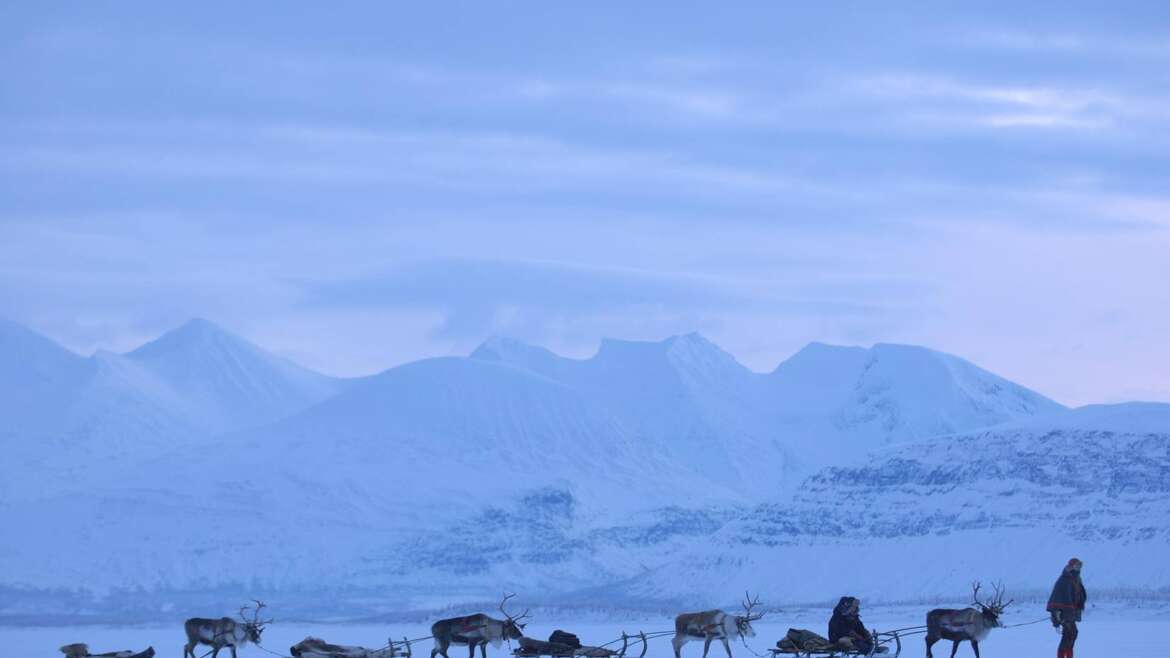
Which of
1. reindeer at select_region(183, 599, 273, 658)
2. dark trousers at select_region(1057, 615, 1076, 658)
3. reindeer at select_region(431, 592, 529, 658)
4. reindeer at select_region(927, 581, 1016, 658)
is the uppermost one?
reindeer at select_region(183, 599, 273, 658)

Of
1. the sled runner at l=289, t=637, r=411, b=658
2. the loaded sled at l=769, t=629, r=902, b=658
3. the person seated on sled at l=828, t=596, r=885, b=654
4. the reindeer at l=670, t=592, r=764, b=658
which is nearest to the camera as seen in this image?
the loaded sled at l=769, t=629, r=902, b=658

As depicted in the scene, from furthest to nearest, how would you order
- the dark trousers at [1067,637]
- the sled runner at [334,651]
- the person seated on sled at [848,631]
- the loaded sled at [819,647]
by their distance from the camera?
the sled runner at [334,651]
the person seated on sled at [848,631]
the loaded sled at [819,647]
the dark trousers at [1067,637]

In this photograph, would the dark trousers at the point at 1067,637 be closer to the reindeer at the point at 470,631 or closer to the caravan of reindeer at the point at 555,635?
the caravan of reindeer at the point at 555,635

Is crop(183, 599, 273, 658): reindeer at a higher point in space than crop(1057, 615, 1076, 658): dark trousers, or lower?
higher

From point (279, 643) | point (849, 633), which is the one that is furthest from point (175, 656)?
point (849, 633)

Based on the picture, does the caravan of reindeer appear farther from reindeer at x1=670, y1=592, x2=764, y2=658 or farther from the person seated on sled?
the person seated on sled

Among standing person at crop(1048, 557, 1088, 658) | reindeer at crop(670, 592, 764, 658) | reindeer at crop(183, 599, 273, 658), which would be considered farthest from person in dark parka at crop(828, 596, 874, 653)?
reindeer at crop(183, 599, 273, 658)

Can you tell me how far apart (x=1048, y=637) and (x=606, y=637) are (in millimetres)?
40110

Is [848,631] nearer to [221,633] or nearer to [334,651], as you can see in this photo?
[334,651]

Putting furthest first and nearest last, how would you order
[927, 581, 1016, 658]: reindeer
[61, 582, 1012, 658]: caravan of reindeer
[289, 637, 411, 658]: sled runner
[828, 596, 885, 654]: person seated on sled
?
[289, 637, 411, 658]: sled runner < [61, 582, 1012, 658]: caravan of reindeer < [927, 581, 1016, 658]: reindeer < [828, 596, 885, 654]: person seated on sled

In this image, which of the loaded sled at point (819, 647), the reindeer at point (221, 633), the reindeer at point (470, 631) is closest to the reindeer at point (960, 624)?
the loaded sled at point (819, 647)

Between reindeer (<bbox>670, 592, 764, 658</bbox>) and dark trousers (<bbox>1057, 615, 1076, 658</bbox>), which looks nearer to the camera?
dark trousers (<bbox>1057, 615, 1076, 658</bbox>)

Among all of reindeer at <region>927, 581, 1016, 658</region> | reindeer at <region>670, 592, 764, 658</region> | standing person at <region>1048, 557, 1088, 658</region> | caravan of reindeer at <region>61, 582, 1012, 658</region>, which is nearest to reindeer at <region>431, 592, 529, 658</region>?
caravan of reindeer at <region>61, 582, 1012, 658</region>

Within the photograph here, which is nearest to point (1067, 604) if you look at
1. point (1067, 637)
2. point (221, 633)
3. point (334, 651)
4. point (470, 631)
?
point (1067, 637)
